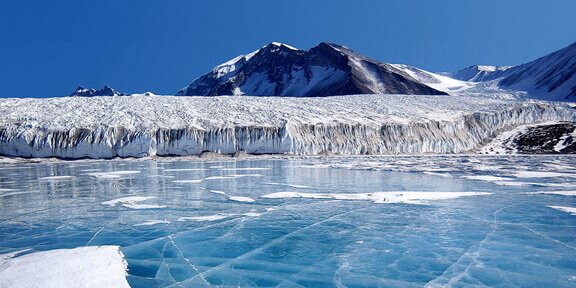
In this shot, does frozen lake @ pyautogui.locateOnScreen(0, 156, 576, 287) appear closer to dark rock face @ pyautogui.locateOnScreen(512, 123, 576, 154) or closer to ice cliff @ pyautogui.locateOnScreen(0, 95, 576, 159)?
ice cliff @ pyautogui.locateOnScreen(0, 95, 576, 159)

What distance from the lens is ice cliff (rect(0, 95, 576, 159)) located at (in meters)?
33.9

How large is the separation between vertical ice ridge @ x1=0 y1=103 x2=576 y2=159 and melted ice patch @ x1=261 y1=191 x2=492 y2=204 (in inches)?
878

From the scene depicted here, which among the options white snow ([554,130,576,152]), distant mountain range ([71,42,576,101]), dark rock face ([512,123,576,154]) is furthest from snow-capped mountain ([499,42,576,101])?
white snow ([554,130,576,152])

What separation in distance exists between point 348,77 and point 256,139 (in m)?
75.0

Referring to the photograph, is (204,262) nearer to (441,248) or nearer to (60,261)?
(60,261)

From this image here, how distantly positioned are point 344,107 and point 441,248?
128 ft

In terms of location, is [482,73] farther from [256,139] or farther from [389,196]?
[389,196]

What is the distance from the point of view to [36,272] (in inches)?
233

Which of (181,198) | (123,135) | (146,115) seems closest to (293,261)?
(181,198)

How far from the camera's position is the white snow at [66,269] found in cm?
557

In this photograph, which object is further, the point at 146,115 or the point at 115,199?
the point at 146,115

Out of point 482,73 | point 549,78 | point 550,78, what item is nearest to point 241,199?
point 550,78

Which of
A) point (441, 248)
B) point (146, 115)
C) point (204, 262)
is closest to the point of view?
point (204, 262)

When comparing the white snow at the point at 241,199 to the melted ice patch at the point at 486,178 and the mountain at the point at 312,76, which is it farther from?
the mountain at the point at 312,76
